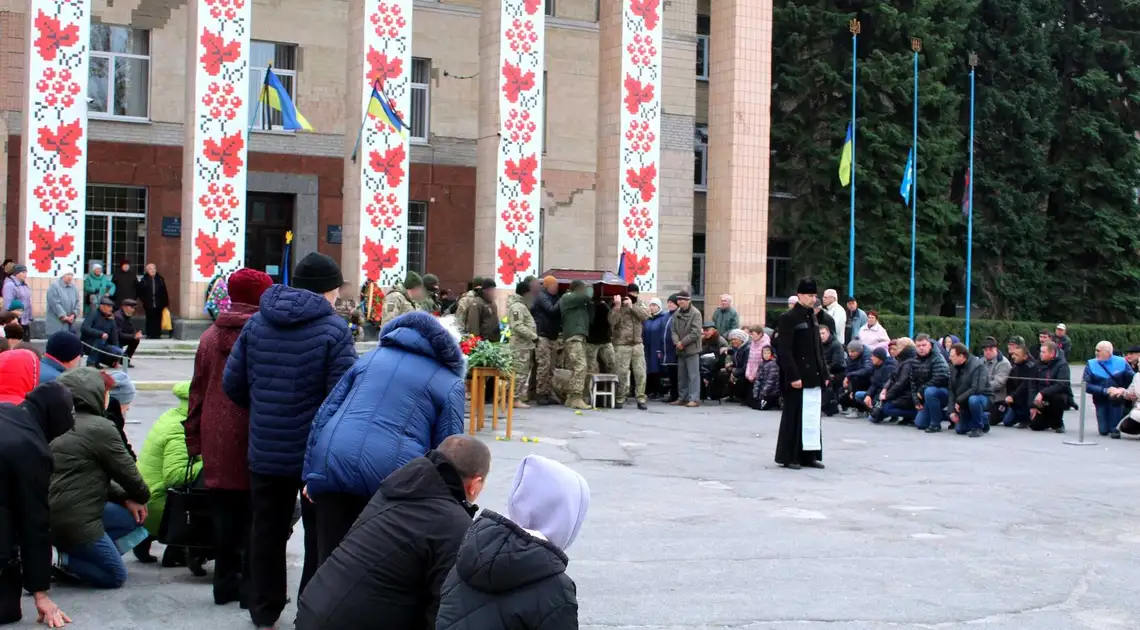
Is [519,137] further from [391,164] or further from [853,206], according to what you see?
[853,206]

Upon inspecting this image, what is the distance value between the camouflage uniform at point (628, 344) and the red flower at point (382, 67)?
9.12 meters

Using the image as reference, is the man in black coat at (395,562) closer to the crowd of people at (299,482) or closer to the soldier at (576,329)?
the crowd of people at (299,482)

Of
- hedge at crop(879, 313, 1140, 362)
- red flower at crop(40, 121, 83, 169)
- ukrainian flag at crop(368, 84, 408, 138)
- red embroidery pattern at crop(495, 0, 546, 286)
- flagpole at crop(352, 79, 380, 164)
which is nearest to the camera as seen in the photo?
red flower at crop(40, 121, 83, 169)

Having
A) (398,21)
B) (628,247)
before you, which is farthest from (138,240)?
(628,247)

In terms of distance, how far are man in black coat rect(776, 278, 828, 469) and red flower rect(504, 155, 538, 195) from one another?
610 inches

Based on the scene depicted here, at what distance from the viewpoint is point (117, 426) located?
8.70 m

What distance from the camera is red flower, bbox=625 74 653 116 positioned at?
31.0 m

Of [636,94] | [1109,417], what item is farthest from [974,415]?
[636,94]

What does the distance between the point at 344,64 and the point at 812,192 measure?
48.7 ft

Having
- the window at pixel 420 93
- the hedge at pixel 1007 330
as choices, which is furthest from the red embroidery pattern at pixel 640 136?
the hedge at pixel 1007 330

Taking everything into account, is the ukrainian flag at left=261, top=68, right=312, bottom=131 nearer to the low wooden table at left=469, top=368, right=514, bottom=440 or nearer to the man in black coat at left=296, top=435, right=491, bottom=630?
the low wooden table at left=469, top=368, right=514, bottom=440

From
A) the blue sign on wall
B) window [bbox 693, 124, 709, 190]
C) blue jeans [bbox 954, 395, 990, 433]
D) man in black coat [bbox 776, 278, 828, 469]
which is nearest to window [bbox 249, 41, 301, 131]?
the blue sign on wall

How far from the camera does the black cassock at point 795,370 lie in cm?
1442

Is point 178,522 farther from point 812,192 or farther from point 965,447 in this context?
point 812,192
